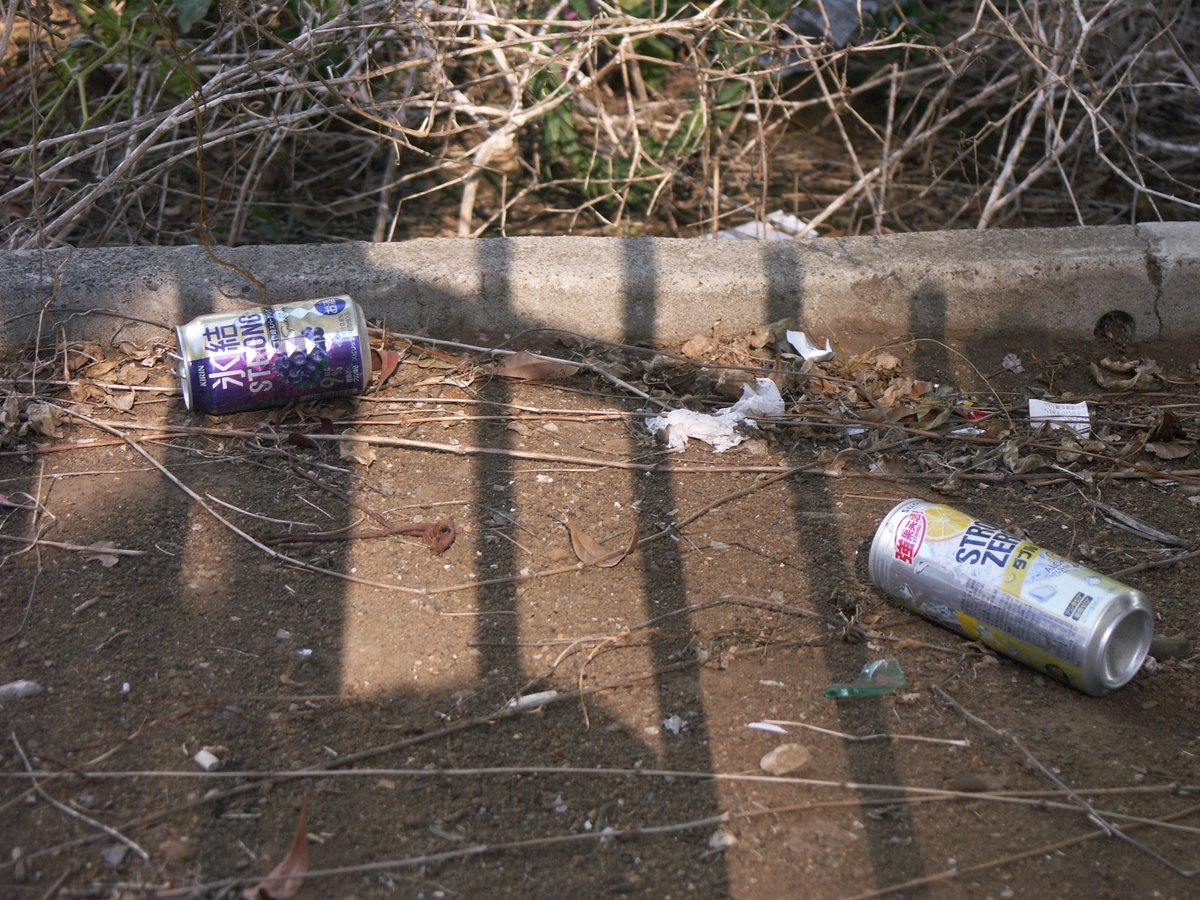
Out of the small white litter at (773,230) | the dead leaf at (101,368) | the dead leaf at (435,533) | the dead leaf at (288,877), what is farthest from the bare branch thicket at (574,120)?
the dead leaf at (288,877)

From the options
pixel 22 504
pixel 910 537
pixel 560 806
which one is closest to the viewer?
pixel 560 806

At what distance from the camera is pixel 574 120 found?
3.95 m

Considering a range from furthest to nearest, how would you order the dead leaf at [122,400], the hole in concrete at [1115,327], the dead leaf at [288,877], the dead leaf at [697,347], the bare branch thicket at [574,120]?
the bare branch thicket at [574,120], the hole in concrete at [1115,327], the dead leaf at [697,347], the dead leaf at [122,400], the dead leaf at [288,877]

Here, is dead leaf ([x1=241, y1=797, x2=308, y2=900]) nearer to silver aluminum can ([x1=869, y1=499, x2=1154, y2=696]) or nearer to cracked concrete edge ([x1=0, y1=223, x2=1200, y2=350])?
silver aluminum can ([x1=869, y1=499, x2=1154, y2=696])

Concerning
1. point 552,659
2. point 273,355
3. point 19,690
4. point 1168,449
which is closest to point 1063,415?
point 1168,449

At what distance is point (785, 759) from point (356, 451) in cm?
121

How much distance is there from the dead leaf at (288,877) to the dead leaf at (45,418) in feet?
4.33

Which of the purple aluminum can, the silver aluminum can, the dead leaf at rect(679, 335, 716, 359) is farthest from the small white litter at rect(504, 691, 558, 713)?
the dead leaf at rect(679, 335, 716, 359)

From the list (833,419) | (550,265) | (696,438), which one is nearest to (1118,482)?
(833,419)

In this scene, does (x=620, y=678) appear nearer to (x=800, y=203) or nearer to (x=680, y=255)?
(x=680, y=255)

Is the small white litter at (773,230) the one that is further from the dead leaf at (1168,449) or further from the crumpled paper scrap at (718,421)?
the dead leaf at (1168,449)

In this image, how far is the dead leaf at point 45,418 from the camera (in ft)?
7.96

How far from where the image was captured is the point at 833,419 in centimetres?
260

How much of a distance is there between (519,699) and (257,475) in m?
0.88
